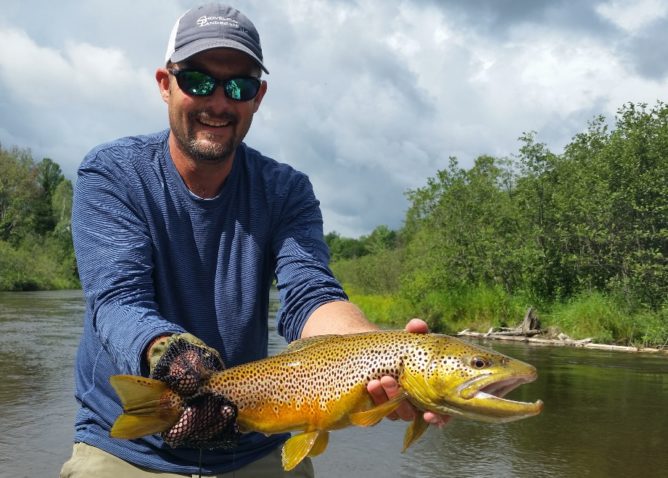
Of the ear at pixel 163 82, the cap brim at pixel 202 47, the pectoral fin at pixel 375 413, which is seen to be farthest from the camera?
the ear at pixel 163 82

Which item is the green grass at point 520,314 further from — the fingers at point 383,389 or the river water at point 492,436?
the fingers at point 383,389

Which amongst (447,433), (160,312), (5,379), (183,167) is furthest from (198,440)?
(5,379)

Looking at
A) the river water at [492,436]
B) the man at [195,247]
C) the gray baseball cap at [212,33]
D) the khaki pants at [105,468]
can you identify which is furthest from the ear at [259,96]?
the river water at [492,436]

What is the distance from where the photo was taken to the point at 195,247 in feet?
10.8

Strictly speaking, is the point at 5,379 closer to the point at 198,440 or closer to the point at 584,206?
the point at 198,440

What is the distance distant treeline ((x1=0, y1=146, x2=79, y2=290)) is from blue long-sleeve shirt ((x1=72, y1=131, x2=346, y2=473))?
6356cm

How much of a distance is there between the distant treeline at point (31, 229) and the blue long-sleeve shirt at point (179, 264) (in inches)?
2502

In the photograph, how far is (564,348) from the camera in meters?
25.4

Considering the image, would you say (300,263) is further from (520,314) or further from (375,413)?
(520,314)

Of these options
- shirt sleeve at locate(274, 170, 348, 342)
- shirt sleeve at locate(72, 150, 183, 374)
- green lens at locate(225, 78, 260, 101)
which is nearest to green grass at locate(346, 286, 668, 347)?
shirt sleeve at locate(274, 170, 348, 342)

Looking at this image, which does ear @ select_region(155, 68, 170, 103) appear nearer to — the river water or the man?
the man

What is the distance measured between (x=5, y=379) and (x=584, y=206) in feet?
79.0

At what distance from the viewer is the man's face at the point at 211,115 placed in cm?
322

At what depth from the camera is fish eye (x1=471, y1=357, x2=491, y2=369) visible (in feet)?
9.61
